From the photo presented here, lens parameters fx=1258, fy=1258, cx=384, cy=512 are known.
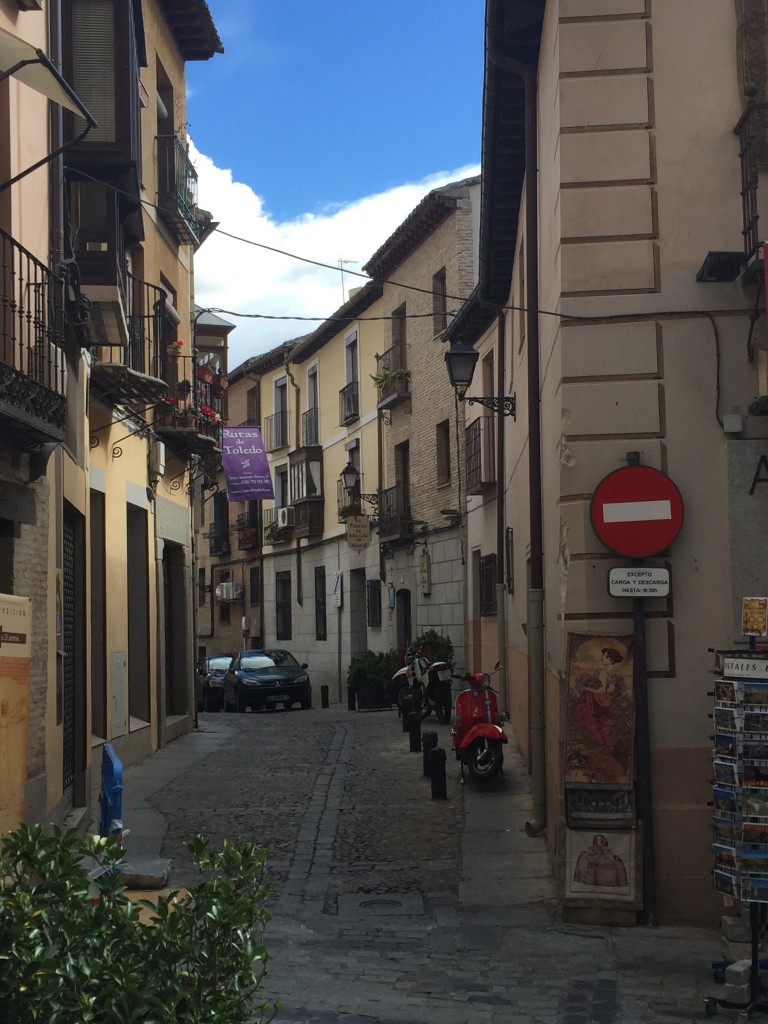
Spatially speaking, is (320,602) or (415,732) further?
(320,602)

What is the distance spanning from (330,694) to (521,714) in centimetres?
1863

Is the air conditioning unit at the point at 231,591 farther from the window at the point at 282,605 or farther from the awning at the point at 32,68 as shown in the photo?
the awning at the point at 32,68

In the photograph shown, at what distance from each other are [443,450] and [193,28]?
30.8 feet

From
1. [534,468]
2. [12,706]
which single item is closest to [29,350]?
[12,706]

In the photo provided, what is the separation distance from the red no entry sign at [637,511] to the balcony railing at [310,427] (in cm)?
2782

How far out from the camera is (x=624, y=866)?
741 centimetres

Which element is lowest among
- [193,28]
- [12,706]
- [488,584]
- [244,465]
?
[12,706]

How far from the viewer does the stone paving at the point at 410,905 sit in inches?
237

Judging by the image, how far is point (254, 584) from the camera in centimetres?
4122

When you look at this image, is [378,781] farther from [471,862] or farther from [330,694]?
[330,694]

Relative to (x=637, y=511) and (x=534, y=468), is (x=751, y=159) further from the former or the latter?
(x=534, y=468)

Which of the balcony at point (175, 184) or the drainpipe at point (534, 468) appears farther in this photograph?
the balcony at point (175, 184)

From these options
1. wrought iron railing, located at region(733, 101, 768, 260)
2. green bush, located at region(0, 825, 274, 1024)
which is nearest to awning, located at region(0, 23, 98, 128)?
wrought iron railing, located at region(733, 101, 768, 260)

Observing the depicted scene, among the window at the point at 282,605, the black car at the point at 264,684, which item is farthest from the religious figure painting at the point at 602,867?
the window at the point at 282,605
